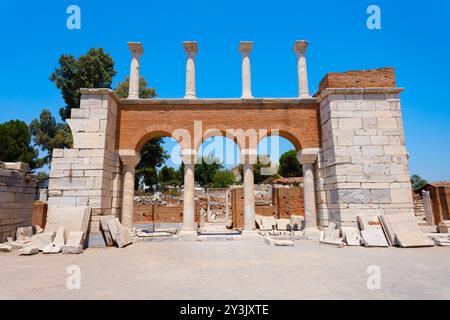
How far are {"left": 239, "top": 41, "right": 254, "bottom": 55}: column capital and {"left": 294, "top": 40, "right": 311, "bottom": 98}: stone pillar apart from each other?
2124 millimetres

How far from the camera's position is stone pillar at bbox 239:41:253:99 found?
11375 mm

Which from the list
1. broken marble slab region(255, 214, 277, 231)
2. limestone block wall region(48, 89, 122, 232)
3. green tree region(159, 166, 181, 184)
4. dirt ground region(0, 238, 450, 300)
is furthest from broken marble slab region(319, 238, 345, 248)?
green tree region(159, 166, 181, 184)

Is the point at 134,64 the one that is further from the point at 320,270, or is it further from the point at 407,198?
the point at 407,198

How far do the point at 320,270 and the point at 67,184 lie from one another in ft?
30.0

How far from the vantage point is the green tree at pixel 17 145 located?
3088 centimetres

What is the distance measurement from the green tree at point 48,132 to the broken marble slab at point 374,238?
31.8 meters

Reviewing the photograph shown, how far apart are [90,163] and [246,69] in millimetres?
7731

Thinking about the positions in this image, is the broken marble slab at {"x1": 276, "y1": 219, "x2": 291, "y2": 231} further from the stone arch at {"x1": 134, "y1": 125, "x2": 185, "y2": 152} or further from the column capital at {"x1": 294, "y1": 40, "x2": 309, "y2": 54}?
the column capital at {"x1": 294, "y1": 40, "x2": 309, "y2": 54}

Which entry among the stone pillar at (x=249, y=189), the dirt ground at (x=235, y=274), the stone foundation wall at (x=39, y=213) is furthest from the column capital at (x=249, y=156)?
the stone foundation wall at (x=39, y=213)

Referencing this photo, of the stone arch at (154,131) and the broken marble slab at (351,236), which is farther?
the stone arch at (154,131)

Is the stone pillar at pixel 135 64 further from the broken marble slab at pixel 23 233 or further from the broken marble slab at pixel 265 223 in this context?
the broken marble slab at pixel 265 223
